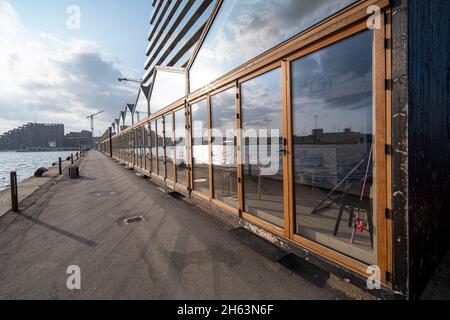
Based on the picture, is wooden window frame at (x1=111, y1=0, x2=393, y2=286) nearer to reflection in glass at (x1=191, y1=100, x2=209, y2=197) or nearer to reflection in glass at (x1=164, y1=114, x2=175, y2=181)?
reflection in glass at (x1=191, y1=100, x2=209, y2=197)

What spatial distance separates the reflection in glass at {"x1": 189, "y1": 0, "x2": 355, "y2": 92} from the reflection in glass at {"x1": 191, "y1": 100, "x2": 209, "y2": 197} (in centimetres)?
59

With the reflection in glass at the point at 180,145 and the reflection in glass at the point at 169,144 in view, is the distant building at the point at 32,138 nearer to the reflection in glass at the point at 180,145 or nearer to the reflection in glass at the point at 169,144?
the reflection in glass at the point at 169,144

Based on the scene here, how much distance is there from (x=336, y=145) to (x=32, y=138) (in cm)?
11193

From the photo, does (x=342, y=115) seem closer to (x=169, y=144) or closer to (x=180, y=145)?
(x=180, y=145)

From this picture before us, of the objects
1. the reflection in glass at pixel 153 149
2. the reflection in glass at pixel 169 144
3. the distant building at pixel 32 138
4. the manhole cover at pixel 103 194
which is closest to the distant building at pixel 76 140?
the distant building at pixel 32 138

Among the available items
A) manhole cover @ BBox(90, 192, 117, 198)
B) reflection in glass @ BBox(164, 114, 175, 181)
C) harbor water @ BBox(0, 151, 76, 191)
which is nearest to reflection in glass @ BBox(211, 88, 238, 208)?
reflection in glass @ BBox(164, 114, 175, 181)

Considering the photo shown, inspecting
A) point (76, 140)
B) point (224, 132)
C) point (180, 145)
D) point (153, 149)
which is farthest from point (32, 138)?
point (224, 132)

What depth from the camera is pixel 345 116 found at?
19.1ft

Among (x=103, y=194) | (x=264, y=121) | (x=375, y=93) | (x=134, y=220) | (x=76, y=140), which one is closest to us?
(x=375, y=93)

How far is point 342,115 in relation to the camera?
589cm

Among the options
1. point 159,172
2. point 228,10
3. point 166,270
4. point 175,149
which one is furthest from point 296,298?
point 159,172
